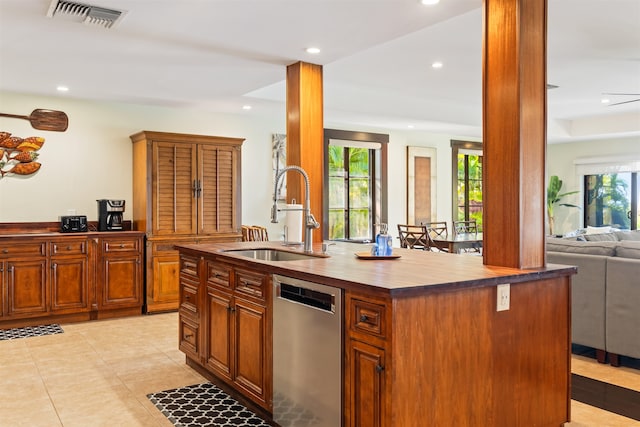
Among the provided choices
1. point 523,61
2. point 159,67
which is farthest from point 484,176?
point 159,67

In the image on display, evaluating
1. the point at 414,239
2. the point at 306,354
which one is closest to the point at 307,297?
the point at 306,354

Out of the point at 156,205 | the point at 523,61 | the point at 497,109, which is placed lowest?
the point at 156,205

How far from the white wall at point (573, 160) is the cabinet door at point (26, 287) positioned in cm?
896

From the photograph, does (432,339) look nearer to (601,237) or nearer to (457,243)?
(457,243)

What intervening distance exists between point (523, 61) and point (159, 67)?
123 inches

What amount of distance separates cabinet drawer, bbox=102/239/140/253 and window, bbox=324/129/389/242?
2922mm

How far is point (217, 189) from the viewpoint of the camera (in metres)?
6.03

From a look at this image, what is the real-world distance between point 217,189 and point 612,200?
7.64m

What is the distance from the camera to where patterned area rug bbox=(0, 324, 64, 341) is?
479cm

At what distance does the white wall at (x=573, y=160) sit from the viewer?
9430 millimetres

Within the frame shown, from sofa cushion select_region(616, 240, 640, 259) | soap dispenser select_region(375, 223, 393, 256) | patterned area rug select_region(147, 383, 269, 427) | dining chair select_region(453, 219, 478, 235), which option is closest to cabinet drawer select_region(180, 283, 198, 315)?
patterned area rug select_region(147, 383, 269, 427)

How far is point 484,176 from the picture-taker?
2.72 meters

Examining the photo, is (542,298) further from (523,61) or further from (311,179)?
(311,179)

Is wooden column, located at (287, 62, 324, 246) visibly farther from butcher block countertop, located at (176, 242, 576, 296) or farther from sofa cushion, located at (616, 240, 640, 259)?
sofa cushion, located at (616, 240, 640, 259)
